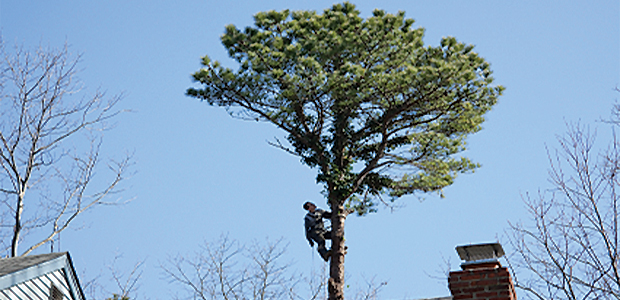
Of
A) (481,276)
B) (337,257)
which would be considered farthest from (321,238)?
(481,276)

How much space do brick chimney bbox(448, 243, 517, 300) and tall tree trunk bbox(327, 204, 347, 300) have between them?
4903mm

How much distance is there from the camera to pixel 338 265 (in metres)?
11.9

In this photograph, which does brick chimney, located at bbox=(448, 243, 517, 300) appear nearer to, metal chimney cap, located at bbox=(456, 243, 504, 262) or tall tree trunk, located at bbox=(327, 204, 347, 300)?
metal chimney cap, located at bbox=(456, 243, 504, 262)

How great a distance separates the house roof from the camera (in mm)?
9398

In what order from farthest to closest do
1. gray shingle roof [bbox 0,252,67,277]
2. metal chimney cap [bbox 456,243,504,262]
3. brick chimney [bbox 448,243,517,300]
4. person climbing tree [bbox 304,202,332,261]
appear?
person climbing tree [bbox 304,202,332,261], gray shingle roof [bbox 0,252,67,277], metal chimney cap [bbox 456,243,504,262], brick chimney [bbox 448,243,517,300]

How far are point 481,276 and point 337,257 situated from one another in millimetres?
5232

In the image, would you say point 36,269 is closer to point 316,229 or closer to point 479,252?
point 316,229

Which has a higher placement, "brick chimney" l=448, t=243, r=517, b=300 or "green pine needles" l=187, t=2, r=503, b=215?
"green pine needles" l=187, t=2, r=503, b=215

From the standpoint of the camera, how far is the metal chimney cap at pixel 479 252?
700 centimetres

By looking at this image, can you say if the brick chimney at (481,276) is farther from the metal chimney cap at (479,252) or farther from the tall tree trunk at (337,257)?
the tall tree trunk at (337,257)

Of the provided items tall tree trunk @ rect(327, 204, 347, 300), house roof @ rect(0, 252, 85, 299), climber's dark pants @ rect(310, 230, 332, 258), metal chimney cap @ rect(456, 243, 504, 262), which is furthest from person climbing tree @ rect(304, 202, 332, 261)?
metal chimney cap @ rect(456, 243, 504, 262)

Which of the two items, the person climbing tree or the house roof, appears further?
the person climbing tree

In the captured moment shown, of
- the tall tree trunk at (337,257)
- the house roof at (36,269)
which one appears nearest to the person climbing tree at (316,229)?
the tall tree trunk at (337,257)

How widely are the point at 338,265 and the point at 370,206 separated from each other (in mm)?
1923
